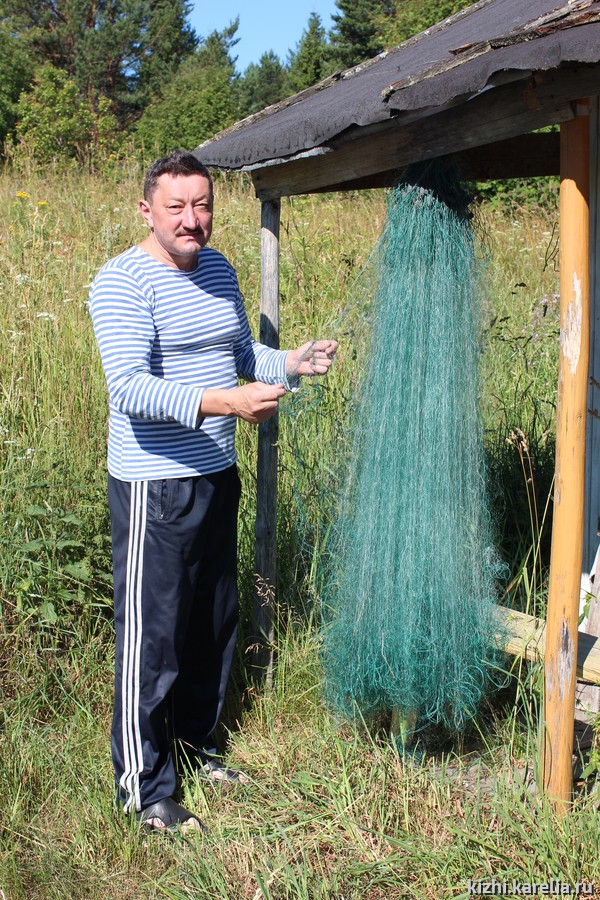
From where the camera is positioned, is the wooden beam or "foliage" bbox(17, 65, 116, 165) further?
"foliage" bbox(17, 65, 116, 165)

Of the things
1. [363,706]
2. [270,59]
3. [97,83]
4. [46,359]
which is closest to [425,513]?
[363,706]

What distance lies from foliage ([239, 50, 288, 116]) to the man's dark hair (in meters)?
41.3

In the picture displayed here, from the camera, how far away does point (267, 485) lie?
3.48 meters

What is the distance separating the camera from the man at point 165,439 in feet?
8.24

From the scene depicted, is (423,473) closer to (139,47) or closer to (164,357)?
(164,357)

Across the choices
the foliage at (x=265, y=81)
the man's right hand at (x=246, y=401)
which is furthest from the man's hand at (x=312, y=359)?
the foliage at (x=265, y=81)

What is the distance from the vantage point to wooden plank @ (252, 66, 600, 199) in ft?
6.88

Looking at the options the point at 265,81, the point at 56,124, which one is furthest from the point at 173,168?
the point at 265,81

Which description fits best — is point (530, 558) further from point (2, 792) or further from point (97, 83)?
point (97, 83)

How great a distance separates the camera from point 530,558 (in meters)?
4.09

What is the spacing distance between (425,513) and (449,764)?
105 cm

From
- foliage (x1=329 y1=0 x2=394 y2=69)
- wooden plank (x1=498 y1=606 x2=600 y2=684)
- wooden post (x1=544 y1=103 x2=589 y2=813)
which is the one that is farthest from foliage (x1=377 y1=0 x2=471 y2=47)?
wooden plank (x1=498 y1=606 x2=600 y2=684)

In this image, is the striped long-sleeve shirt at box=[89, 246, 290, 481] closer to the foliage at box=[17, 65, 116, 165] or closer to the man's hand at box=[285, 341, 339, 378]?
the man's hand at box=[285, 341, 339, 378]

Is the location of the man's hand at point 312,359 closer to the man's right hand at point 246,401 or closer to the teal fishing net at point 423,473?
the teal fishing net at point 423,473
